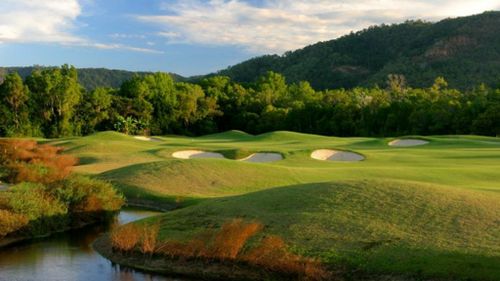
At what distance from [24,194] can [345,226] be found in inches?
490

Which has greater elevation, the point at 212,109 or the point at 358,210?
the point at 212,109

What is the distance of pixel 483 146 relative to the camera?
51750 millimetres

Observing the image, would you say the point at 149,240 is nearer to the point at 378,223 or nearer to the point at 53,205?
the point at 53,205

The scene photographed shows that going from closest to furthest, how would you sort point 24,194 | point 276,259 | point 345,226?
point 276,259
point 345,226
point 24,194

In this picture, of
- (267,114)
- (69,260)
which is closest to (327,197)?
(69,260)

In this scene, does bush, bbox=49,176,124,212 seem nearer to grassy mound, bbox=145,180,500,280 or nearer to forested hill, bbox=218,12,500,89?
grassy mound, bbox=145,180,500,280

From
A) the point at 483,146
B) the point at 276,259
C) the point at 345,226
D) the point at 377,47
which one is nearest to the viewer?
the point at 276,259

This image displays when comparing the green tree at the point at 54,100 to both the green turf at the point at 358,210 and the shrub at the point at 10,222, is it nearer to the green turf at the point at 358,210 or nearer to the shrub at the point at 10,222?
the green turf at the point at 358,210

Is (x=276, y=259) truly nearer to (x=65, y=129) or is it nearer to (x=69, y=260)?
(x=69, y=260)

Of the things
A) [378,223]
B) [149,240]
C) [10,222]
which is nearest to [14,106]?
[10,222]

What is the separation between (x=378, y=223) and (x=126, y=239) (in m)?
8.31

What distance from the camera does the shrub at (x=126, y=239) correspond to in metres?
19.7

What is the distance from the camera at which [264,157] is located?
4562cm

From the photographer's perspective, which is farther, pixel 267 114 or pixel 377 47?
pixel 377 47
